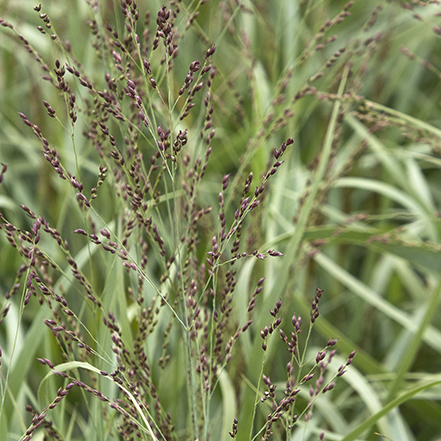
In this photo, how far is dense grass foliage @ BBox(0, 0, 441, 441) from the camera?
1.93 feet

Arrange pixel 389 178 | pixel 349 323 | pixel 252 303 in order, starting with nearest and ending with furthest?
pixel 252 303 < pixel 349 323 < pixel 389 178

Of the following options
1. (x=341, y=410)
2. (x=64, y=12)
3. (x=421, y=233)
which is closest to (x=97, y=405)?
(x=341, y=410)

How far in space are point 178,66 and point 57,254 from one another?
0.78 m

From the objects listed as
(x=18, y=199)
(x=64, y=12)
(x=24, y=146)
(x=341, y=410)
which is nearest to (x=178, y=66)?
(x=64, y=12)

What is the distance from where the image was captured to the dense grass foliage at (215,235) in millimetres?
589

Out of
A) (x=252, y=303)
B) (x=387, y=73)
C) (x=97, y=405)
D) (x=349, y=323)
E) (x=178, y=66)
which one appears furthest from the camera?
(x=387, y=73)

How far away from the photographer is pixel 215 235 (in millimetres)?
810

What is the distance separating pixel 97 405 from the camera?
0.72 m

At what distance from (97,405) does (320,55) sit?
149cm

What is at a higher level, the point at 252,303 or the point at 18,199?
the point at 252,303

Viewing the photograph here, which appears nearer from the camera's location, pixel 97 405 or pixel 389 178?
pixel 97 405

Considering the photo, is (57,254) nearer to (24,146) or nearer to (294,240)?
(24,146)

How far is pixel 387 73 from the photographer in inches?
71.1

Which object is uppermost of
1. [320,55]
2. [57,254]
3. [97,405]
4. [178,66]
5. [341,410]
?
[320,55]
